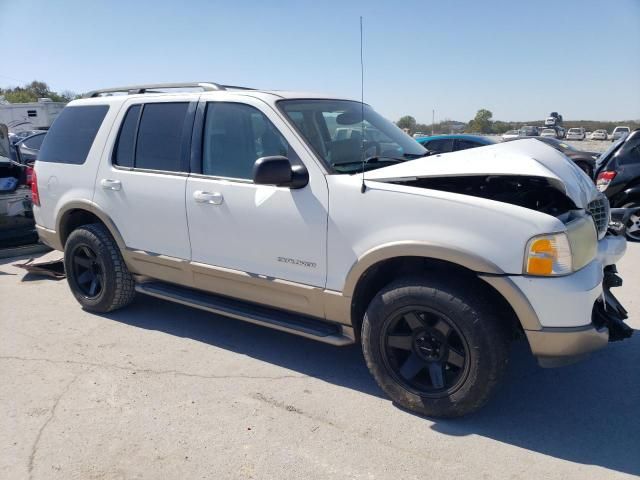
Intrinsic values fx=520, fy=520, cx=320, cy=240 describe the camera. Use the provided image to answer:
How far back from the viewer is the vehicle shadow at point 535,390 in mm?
2889

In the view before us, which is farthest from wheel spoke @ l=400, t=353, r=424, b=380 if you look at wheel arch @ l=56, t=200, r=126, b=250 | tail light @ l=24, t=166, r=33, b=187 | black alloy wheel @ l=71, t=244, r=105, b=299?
tail light @ l=24, t=166, r=33, b=187

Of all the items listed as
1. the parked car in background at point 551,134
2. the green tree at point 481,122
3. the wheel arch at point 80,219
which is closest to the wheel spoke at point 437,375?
the wheel arch at point 80,219

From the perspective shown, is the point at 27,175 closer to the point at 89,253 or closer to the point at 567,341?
the point at 89,253

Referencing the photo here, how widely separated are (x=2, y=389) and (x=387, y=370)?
2.64m

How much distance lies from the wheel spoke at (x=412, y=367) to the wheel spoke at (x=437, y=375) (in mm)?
85

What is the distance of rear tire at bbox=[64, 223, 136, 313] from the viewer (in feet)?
15.2

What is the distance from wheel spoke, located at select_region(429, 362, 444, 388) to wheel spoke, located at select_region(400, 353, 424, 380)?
0.09m

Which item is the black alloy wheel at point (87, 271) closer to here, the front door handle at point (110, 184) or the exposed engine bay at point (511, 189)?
the front door handle at point (110, 184)

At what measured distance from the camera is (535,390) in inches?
137

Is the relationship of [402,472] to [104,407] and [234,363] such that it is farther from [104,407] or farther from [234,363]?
[104,407]

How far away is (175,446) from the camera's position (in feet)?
9.56

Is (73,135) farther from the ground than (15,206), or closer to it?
farther from the ground

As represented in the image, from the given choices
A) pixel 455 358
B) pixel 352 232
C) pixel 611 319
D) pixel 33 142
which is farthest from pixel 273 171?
pixel 33 142

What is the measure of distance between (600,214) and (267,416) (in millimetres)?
2581
